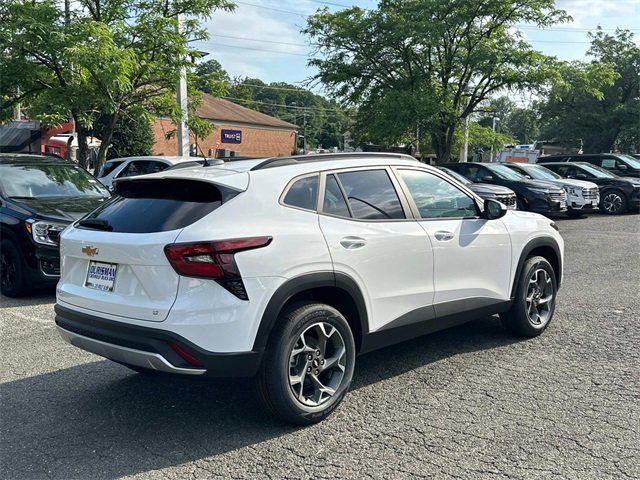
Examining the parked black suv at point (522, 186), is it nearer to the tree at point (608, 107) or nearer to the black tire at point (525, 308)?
the black tire at point (525, 308)

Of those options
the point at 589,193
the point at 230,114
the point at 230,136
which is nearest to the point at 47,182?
the point at 230,136

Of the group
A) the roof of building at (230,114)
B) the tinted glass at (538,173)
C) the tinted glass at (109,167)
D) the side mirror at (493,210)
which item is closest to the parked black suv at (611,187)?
the tinted glass at (538,173)

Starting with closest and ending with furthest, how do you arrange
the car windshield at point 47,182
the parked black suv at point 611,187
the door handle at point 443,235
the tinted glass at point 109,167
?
the door handle at point 443,235 < the car windshield at point 47,182 < the tinted glass at point 109,167 < the parked black suv at point 611,187

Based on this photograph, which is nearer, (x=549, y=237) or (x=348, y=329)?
(x=348, y=329)

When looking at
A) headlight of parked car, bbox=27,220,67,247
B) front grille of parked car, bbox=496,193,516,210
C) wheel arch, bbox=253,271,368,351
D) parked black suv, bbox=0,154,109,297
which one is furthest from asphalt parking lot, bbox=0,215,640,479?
front grille of parked car, bbox=496,193,516,210

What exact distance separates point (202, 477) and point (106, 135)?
41.6ft

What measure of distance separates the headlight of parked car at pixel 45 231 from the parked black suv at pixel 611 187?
56.1 ft

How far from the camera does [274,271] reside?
3518 mm

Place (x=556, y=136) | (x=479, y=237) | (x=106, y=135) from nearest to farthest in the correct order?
(x=479, y=237), (x=106, y=135), (x=556, y=136)

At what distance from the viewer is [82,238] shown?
12.8ft

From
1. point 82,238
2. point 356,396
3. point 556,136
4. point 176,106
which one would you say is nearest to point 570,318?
point 356,396

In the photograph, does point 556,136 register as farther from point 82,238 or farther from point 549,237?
point 82,238

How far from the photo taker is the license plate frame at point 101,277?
366 centimetres

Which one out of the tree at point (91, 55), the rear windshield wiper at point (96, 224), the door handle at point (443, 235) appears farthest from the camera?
the tree at point (91, 55)
